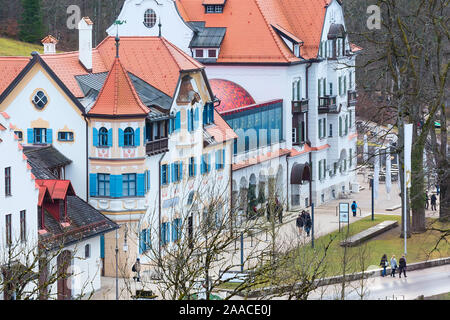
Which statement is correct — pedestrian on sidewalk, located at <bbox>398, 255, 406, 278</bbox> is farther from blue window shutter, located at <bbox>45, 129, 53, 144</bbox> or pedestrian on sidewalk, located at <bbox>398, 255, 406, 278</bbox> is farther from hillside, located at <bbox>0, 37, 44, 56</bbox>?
hillside, located at <bbox>0, 37, 44, 56</bbox>

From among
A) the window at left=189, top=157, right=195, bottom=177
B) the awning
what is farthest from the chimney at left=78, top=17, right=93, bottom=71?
the awning

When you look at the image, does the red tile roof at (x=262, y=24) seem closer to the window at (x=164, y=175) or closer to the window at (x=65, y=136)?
the window at (x=164, y=175)

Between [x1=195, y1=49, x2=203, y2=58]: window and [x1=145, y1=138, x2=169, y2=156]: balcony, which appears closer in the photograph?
[x1=145, y1=138, x2=169, y2=156]: balcony


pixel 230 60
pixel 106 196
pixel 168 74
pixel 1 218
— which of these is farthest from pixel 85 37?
pixel 230 60

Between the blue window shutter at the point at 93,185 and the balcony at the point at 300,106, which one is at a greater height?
the balcony at the point at 300,106

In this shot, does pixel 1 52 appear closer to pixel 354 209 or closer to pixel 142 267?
pixel 354 209

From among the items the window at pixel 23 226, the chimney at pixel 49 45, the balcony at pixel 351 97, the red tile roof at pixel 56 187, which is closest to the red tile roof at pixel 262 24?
the balcony at pixel 351 97

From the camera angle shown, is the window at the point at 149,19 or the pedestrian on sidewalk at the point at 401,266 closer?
the pedestrian on sidewalk at the point at 401,266
